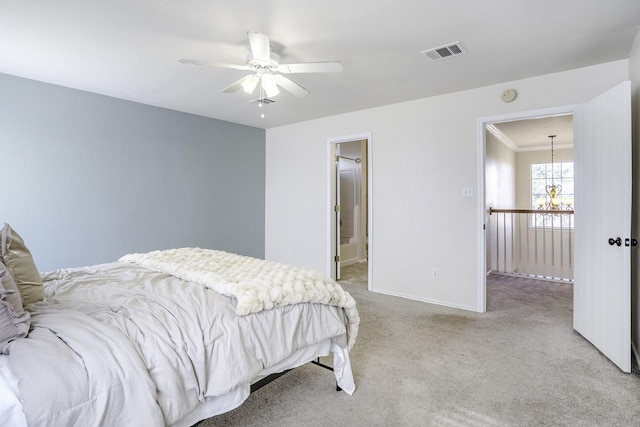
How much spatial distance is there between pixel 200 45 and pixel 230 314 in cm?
216

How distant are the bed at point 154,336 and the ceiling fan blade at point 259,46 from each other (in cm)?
145

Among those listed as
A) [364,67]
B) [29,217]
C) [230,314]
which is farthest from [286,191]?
[230,314]

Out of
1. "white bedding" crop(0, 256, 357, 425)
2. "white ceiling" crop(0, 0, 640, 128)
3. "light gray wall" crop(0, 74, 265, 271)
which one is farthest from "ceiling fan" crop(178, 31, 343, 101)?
"light gray wall" crop(0, 74, 265, 271)

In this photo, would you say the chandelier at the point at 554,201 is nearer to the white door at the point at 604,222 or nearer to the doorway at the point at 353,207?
the doorway at the point at 353,207

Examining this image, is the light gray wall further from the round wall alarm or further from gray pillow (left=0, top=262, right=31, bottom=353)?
the round wall alarm

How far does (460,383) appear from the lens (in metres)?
2.29

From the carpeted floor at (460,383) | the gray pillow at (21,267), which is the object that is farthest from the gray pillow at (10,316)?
the carpeted floor at (460,383)

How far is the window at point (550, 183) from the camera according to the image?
7664mm

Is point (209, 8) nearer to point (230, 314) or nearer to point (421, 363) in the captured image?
point (230, 314)

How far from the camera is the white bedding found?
109 centimetres

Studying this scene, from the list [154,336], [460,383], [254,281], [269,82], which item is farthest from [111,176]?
[460,383]

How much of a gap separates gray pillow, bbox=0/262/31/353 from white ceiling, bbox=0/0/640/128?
1805 millimetres

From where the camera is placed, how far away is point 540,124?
5605mm

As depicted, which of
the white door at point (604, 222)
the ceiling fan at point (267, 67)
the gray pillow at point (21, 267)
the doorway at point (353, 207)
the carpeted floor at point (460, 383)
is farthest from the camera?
the doorway at point (353, 207)
